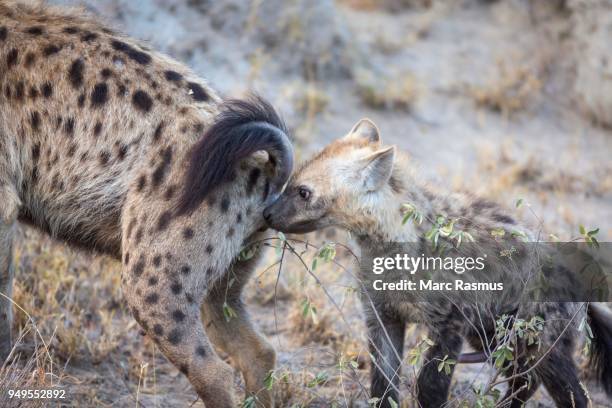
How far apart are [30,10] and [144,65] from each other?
25.2 inches

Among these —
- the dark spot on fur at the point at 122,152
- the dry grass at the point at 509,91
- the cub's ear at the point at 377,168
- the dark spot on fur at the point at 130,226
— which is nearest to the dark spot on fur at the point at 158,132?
the dark spot on fur at the point at 122,152

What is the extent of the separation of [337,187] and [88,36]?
1258 mm

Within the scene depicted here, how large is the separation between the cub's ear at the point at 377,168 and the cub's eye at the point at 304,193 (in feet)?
0.82

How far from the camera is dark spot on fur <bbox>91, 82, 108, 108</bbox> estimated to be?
4.15 metres

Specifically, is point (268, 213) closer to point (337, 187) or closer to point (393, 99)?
point (337, 187)

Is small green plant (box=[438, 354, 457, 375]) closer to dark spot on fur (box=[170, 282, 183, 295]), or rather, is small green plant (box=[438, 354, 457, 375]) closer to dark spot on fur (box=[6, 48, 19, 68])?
dark spot on fur (box=[170, 282, 183, 295])

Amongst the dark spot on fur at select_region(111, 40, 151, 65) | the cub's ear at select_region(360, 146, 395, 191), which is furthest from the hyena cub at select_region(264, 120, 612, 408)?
the dark spot on fur at select_region(111, 40, 151, 65)

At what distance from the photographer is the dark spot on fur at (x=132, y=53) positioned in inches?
166

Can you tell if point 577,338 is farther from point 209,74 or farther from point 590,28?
point 590,28

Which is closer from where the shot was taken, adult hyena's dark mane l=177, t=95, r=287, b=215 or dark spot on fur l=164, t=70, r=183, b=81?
adult hyena's dark mane l=177, t=95, r=287, b=215

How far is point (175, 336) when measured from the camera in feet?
12.6

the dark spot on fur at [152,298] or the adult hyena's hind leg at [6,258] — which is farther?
the adult hyena's hind leg at [6,258]

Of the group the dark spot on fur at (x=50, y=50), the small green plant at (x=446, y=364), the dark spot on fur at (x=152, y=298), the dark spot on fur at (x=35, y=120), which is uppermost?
the dark spot on fur at (x=50, y=50)

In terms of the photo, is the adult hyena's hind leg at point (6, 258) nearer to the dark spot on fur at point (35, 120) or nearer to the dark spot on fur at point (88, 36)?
the dark spot on fur at point (35, 120)
